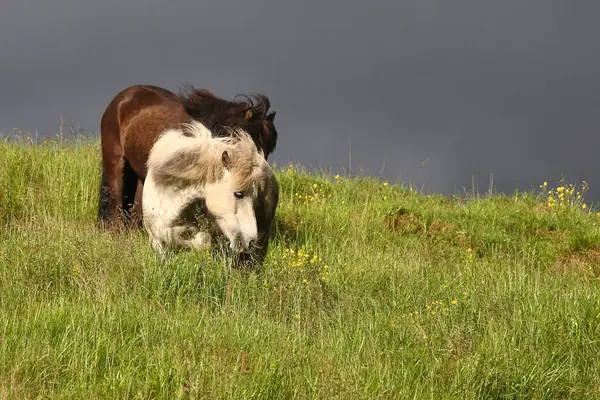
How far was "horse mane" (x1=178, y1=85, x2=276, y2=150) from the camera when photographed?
799 cm

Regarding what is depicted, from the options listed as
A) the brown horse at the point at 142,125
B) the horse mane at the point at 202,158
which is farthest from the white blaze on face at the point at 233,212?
the brown horse at the point at 142,125

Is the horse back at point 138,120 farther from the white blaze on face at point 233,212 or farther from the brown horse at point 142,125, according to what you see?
the white blaze on face at point 233,212

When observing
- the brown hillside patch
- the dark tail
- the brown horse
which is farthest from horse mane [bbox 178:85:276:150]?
the brown hillside patch

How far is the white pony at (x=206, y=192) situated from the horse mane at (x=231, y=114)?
22cm

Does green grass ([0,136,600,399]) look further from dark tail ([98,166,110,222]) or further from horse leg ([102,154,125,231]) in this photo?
horse leg ([102,154,125,231])

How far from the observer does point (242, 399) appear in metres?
4.38

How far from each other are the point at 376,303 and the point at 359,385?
7.41ft

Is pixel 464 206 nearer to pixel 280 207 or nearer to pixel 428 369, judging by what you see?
pixel 280 207

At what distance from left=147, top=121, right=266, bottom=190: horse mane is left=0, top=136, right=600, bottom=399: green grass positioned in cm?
73

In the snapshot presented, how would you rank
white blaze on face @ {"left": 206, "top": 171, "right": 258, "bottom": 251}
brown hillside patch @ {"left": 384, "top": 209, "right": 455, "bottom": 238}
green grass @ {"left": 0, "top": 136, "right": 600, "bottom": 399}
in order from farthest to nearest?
brown hillside patch @ {"left": 384, "top": 209, "right": 455, "bottom": 238} < white blaze on face @ {"left": 206, "top": 171, "right": 258, "bottom": 251} < green grass @ {"left": 0, "top": 136, "right": 600, "bottom": 399}

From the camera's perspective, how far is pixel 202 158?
746 cm

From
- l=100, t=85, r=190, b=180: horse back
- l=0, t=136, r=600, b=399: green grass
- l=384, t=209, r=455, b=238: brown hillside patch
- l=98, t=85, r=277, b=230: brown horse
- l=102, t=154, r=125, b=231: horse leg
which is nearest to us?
l=0, t=136, r=600, b=399: green grass

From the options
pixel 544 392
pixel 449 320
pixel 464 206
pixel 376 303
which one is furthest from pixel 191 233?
pixel 464 206

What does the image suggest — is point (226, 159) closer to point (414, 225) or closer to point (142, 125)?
point (142, 125)
